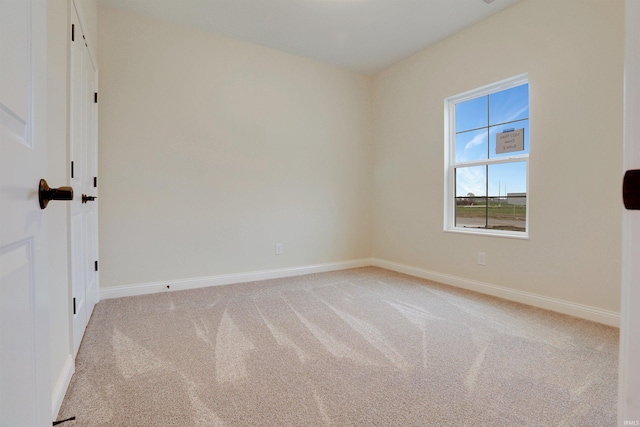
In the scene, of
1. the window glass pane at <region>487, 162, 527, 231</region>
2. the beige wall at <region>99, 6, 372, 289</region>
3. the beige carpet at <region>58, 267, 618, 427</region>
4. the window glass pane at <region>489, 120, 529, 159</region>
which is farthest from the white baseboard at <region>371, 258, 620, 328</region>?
the window glass pane at <region>489, 120, 529, 159</region>

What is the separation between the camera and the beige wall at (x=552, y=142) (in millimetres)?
2316

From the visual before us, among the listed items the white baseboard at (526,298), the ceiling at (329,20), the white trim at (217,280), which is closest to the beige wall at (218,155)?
the white trim at (217,280)

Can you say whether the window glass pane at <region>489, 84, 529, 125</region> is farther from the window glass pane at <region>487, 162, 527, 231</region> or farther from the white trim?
the white trim

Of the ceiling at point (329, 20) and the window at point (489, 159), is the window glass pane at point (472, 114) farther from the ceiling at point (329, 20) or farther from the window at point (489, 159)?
the ceiling at point (329, 20)

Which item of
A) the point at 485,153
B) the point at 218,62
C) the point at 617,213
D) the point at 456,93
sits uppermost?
the point at 218,62

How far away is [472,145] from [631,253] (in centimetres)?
321

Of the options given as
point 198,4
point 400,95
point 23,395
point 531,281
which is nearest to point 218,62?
point 198,4

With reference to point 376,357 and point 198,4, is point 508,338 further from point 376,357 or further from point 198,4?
point 198,4

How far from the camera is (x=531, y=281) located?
109 inches

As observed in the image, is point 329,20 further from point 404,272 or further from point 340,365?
point 340,365

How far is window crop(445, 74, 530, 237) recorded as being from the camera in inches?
116

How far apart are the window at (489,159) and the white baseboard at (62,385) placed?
3.33 metres

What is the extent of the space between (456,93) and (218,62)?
2.52 meters

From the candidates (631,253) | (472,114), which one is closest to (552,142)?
(472,114)
